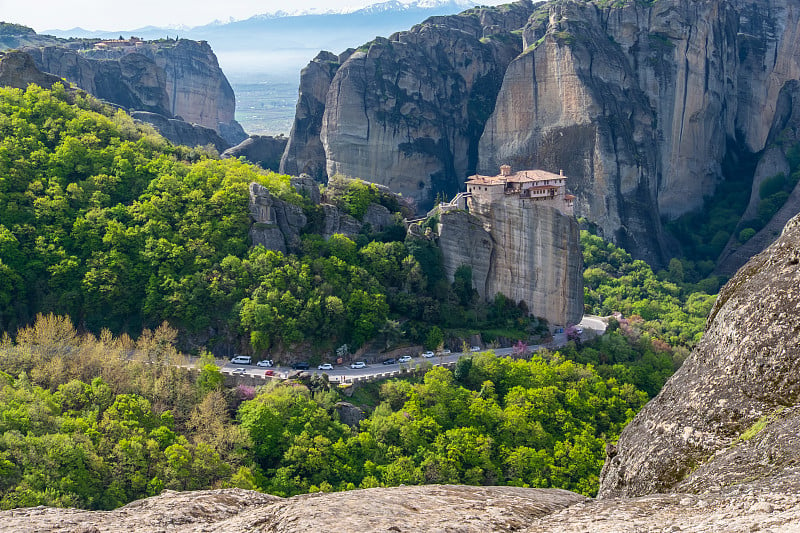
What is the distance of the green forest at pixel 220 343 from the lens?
3356 centimetres

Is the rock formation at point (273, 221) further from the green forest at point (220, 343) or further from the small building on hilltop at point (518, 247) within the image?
the small building on hilltop at point (518, 247)

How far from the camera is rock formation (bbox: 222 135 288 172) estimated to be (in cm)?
10416

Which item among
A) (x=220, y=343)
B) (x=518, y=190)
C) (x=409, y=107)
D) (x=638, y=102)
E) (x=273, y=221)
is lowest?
(x=220, y=343)

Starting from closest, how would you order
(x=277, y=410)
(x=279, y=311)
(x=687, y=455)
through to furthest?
1. (x=687, y=455)
2. (x=277, y=410)
3. (x=279, y=311)

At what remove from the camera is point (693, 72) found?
297 ft

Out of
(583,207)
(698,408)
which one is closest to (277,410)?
(698,408)

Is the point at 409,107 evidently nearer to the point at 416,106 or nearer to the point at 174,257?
the point at 416,106

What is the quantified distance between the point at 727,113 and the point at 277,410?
7953 cm

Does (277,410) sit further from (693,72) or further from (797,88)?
(797,88)

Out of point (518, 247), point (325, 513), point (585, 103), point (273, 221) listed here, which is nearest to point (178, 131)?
point (585, 103)

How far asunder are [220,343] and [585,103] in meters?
53.4

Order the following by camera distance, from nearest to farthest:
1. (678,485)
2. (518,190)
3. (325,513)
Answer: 1. (325,513)
2. (678,485)
3. (518,190)

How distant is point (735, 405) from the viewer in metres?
11.8

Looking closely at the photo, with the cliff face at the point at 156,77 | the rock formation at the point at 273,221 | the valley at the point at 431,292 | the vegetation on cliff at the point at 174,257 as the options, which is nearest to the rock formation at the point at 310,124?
the valley at the point at 431,292
